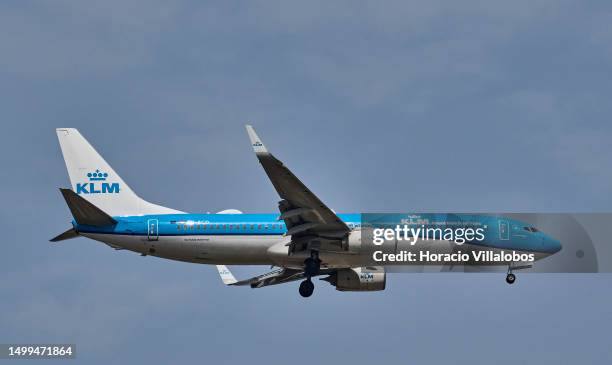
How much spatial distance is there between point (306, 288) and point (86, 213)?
13.8 m

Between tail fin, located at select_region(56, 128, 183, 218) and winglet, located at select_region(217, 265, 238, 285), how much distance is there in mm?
6792

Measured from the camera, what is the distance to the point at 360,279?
208ft

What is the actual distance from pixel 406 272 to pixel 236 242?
10.3 metres

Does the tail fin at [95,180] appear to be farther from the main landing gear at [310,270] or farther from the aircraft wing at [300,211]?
the main landing gear at [310,270]

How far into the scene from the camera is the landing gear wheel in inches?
2352

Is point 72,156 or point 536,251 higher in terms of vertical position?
point 72,156

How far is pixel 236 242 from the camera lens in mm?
60000

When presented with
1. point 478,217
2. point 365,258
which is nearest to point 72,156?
point 365,258

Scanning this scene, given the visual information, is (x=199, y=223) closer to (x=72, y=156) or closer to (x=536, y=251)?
(x=72, y=156)

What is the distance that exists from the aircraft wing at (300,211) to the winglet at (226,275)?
898cm

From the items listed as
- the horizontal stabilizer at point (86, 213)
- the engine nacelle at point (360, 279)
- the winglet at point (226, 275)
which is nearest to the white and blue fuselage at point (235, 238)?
the horizontal stabilizer at point (86, 213)

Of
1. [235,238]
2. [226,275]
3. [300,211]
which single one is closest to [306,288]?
[235,238]

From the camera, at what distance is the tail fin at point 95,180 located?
62.9m

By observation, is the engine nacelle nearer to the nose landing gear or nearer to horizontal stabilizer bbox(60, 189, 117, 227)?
the nose landing gear
